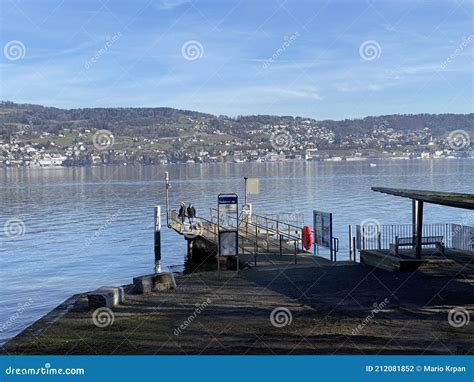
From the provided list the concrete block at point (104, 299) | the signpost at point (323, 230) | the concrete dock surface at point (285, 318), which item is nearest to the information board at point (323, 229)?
the signpost at point (323, 230)

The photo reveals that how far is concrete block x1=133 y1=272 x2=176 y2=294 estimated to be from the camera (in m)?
19.9

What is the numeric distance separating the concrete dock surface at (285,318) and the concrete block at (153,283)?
14.5 inches

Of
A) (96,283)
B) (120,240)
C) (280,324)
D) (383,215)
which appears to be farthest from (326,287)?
(383,215)

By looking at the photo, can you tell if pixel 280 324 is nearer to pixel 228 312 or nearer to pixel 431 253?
pixel 228 312

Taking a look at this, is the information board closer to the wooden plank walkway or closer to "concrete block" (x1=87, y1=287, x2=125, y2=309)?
the wooden plank walkway

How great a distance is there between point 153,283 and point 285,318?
19.1ft

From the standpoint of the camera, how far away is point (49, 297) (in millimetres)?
27438

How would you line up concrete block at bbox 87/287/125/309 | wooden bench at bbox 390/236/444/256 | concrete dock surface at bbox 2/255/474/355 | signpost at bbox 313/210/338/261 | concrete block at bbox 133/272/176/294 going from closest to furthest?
concrete dock surface at bbox 2/255/474/355 → concrete block at bbox 87/287/125/309 → concrete block at bbox 133/272/176/294 → wooden bench at bbox 390/236/444/256 → signpost at bbox 313/210/338/261

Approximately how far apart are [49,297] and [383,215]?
138 feet

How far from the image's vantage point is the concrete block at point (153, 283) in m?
19.9

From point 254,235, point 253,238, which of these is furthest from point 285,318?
point 254,235

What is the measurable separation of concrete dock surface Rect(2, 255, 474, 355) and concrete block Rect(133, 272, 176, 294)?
1.21 ft

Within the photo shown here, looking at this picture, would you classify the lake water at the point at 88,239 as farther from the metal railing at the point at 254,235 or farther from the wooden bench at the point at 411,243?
the wooden bench at the point at 411,243

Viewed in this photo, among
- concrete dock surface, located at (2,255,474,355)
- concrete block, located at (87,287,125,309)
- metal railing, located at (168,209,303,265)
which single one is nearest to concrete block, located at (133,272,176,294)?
concrete dock surface, located at (2,255,474,355)
